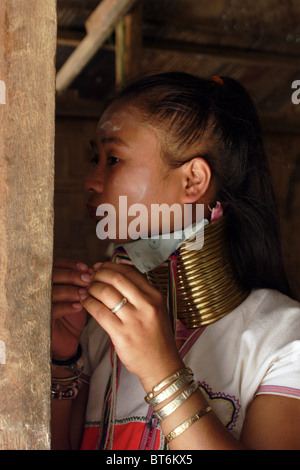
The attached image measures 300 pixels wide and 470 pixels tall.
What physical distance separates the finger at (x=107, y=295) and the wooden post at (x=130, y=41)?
240 centimetres

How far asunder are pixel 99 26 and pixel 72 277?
2.52 meters

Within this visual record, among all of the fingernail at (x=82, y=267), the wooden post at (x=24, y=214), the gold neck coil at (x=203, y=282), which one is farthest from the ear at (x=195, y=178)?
the wooden post at (x=24, y=214)

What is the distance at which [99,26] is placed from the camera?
346 cm

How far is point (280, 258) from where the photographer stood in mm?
1902

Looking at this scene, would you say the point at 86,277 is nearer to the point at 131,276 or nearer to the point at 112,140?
the point at 131,276

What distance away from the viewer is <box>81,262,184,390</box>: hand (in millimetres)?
1233

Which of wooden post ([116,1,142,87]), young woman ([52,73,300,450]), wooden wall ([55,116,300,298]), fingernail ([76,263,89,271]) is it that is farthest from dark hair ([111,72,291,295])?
wooden wall ([55,116,300,298])

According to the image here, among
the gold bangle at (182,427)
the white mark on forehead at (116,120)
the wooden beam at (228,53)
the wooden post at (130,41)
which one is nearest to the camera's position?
the gold bangle at (182,427)

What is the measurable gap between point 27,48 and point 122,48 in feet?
8.89

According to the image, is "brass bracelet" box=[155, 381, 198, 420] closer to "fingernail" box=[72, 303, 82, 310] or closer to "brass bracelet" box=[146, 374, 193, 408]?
"brass bracelet" box=[146, 374, 193, 408]

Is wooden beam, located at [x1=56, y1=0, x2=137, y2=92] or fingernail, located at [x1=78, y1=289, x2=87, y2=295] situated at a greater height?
wooden beam, located at [x1=56, y1=0, x2=137, y2=92]

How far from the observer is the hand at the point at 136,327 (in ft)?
4.05

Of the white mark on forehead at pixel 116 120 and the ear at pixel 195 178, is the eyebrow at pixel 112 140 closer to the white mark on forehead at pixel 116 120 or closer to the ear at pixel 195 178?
the white mark on forehead at pixel 116 120
